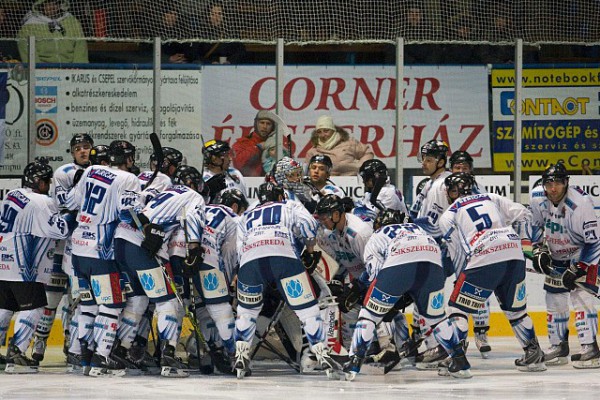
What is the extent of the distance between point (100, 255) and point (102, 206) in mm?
314

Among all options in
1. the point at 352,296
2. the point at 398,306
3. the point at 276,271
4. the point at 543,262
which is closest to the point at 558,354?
the point at 543,262

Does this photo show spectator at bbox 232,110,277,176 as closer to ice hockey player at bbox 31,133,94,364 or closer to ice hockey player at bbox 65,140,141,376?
ice hockey player at bbox 31,133,94,364

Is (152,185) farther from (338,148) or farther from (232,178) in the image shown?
(338,148)

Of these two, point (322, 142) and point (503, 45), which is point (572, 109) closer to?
point (503, 45)

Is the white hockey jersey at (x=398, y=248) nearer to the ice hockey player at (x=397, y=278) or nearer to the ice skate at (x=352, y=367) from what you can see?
the ice hockey player at (x=397, y=278)

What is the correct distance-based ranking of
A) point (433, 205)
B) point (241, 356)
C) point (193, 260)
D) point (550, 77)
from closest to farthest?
point (241, 356), point (193, 260), point (433, 205), point (550, 77)

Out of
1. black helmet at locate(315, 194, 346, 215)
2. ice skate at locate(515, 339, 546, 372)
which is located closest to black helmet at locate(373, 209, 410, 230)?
black helmet at locate(315, 194, 346, 215)

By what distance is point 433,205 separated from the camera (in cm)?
1015

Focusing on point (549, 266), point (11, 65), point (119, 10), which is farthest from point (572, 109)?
point (11, 65)

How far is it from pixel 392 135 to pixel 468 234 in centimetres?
265

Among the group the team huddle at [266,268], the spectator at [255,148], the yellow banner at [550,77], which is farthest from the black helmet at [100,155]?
the yellow banner at [550,77]

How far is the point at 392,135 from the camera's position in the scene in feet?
38.3

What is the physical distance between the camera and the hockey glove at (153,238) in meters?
8.91

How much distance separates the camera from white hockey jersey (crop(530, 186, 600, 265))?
975 centimetres
